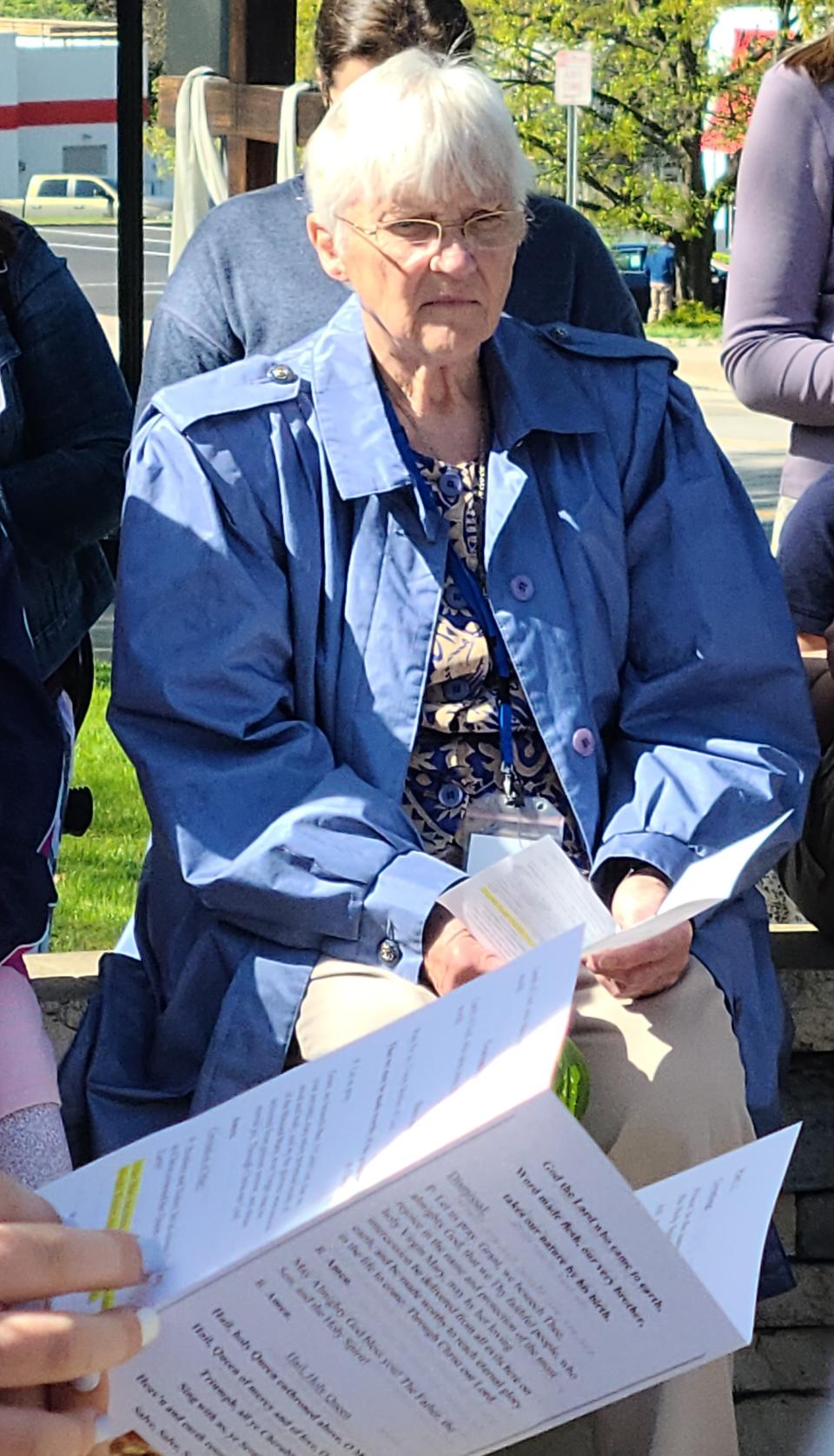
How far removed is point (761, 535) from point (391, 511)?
54 centimetres

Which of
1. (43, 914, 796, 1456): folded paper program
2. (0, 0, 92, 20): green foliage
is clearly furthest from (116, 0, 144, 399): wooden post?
(43, 914, 796, 1456): folded paper program

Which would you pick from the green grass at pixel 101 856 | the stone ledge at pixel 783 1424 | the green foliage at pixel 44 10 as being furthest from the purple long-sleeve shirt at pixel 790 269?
the green foliage at pixel 44 10

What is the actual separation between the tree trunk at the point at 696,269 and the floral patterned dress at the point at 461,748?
1971cm

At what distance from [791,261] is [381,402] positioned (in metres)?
1.04

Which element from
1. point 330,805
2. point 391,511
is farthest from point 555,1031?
point 391,511

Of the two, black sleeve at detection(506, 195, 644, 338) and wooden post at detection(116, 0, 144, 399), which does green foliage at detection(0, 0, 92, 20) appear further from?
black sleeve at detection(506, 195, 644, 338)

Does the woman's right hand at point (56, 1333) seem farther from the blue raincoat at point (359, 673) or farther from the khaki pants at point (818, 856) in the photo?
the khaki pants at point (818, 856)

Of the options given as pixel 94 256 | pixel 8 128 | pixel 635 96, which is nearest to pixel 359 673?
pixel 8 128

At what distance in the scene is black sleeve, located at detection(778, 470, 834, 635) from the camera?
2961 millimetres

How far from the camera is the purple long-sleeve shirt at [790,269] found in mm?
3262

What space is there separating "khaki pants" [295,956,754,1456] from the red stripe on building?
147 inches

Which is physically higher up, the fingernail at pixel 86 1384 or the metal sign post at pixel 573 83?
the fingernail at pixel 86 1384

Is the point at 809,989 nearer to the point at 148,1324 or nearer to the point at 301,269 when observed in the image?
the point at 301,269

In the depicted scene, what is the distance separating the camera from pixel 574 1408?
1.44 m
